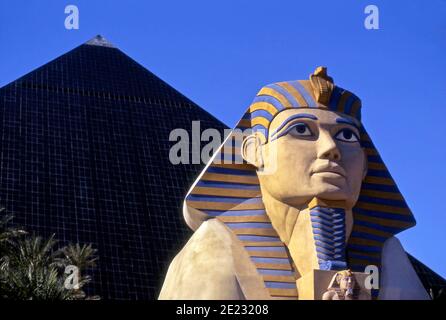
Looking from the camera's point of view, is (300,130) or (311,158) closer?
(311,158)

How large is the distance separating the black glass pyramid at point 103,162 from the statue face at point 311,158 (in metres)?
19.0

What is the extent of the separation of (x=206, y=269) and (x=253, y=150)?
176cm

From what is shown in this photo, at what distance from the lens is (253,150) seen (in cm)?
1280

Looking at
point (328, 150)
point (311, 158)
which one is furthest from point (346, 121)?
point (311, 158)

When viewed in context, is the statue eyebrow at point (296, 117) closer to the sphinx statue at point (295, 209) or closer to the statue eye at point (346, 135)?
the sphinx statue at point (295, 209)

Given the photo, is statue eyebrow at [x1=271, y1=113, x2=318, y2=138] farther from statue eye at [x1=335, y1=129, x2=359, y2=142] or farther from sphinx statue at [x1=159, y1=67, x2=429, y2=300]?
statue eye at [x1=335, y1=129, x2=359, y2=142]

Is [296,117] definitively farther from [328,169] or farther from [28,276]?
[28,276]

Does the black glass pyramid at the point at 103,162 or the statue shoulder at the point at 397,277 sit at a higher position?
the black glass pyramid at the point at 103,162

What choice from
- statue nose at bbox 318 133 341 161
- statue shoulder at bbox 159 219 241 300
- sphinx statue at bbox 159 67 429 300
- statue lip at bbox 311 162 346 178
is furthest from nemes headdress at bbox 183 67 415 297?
statue lip at bbox 311 162 346 178

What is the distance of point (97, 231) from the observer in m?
33.9

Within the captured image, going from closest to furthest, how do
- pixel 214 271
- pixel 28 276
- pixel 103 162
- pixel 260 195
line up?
pixel 214 271 → pixel 260 195 → pixel 28 276 → pixel 103 162

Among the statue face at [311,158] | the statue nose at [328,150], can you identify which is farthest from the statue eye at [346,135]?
the statue nose at [328,150]

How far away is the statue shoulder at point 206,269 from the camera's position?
11.8 meters

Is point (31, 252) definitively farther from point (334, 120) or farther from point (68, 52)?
point (68, 52)
